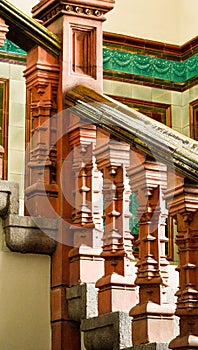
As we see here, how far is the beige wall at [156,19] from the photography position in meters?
6.70

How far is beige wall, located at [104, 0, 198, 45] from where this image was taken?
6.70m

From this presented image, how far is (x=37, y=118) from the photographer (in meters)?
3.68

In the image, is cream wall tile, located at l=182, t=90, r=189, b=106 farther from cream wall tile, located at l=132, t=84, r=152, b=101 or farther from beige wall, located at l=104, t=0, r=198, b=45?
beige wall, located at l=104, t=0, r=198, b=45

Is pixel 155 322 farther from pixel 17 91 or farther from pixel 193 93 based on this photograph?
pixel 193 93

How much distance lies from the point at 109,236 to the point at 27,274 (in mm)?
448

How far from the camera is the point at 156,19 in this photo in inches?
269

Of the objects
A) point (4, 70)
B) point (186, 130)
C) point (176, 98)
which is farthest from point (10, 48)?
point (186, 130)

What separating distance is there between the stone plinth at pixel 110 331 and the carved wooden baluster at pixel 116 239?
49 mm

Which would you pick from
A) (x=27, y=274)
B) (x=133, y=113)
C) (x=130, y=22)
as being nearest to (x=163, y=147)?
(x=133, y=113)

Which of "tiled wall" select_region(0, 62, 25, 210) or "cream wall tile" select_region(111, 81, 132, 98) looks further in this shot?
"cream wall tile" select_region(111, 81, 132, 98)

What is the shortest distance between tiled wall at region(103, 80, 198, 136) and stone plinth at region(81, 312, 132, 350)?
3617 millimetres

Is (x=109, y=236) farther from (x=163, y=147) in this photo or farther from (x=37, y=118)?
(x=37, y=118)

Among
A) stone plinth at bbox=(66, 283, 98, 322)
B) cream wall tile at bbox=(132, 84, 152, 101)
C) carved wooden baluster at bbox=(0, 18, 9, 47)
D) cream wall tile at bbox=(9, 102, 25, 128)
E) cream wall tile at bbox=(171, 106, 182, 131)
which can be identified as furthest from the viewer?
cream wall tile at bbox=(171, 106, 182, 131)

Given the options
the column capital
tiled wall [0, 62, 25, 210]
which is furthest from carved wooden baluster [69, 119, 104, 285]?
tiled wall [0, 62, 25, 210]
